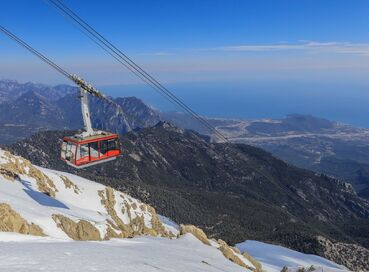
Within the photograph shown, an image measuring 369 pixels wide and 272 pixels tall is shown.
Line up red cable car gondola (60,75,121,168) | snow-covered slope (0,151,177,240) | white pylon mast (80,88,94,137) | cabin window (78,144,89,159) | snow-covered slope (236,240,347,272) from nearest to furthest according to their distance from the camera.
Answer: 1. snow-covered slope (0,151,177,240)
2. red cable car gondola (60,75,121,168)
3. white pylon mast (80,88,94,137)
4. cabin window (78,144,89,159)
5. snow-covered slope (236,240,347,272)

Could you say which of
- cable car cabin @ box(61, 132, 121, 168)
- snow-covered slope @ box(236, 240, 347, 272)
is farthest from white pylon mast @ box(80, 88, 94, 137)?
snow-covered slope @ box(236, 240, 347, 272)

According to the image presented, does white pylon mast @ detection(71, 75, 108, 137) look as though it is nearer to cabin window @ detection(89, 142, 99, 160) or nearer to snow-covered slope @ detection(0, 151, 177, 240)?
cabin window @ detection(89, 142, 99, 160)

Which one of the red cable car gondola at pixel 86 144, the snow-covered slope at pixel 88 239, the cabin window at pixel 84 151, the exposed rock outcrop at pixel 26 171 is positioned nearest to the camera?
the snow-covered slope at pixel 88 239

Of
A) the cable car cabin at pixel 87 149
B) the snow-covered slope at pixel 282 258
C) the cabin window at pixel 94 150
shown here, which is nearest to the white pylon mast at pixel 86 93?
the cable car cabin at pixel 87 149

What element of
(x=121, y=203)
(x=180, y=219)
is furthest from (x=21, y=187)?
(x=180, y=219)

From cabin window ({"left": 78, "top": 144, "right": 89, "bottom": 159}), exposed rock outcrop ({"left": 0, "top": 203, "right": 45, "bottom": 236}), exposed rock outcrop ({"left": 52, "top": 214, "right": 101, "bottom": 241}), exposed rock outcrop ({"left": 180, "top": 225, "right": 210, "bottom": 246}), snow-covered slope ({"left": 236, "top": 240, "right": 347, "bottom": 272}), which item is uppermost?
cabin window ({"left": 78, "top": 144, "right": 89, "bottom": 159})

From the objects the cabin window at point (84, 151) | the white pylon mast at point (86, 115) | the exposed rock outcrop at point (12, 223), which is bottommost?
the exposed rock outcrop at point (12, 223)

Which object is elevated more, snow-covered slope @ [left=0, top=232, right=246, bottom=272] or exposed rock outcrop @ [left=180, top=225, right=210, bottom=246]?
snow-covered slope @ [left=0, top=232, right=246, bottom=272]

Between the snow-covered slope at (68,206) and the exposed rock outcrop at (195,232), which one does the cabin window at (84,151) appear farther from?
the exposed rock outcrop at (195,232)
